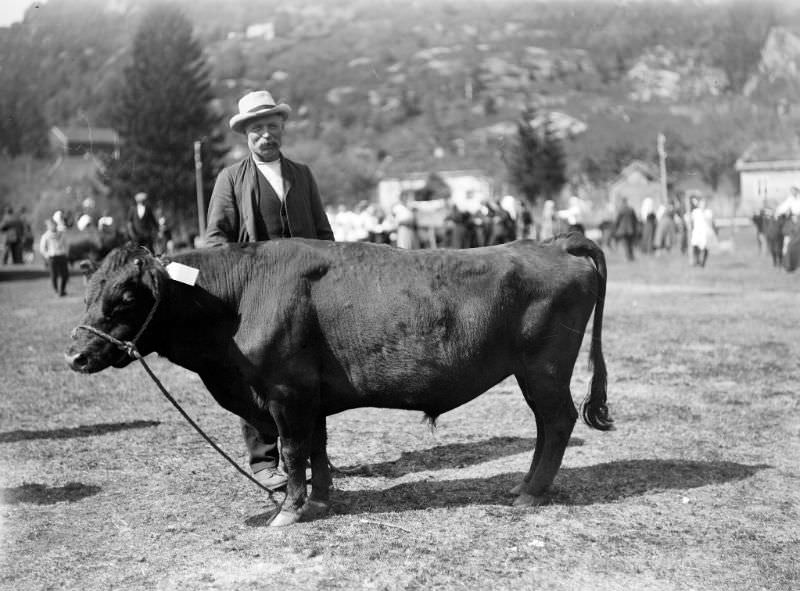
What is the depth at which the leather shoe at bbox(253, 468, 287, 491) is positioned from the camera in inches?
231

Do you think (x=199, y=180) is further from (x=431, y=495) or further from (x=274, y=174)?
(x=431, y=495)

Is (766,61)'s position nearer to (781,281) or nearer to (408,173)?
(408,173)

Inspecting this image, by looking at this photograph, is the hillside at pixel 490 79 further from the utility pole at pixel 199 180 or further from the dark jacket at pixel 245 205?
the dark jacket at pixel 245 205

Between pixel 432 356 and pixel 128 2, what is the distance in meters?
177

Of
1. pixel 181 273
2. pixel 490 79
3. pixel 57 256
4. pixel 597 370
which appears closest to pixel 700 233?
pixel 57 256

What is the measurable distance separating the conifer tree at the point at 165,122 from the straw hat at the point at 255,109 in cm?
5453

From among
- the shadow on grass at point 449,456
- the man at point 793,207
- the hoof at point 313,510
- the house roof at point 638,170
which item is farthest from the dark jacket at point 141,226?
the house roof at point 638,170

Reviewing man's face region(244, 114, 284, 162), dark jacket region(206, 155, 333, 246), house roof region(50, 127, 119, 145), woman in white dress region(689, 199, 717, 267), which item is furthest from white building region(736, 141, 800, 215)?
man's face region(244, 114, 284, 162)

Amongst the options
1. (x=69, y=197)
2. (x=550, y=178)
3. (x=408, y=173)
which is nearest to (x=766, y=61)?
(x=408, y=173)

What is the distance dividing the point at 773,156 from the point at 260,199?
60073 millimetres

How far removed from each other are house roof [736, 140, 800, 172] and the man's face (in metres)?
51.5

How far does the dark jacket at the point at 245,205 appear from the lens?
6.08 m

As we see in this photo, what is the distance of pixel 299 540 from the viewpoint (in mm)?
5008

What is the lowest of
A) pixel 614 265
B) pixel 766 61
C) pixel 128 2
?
pixel 614 265
